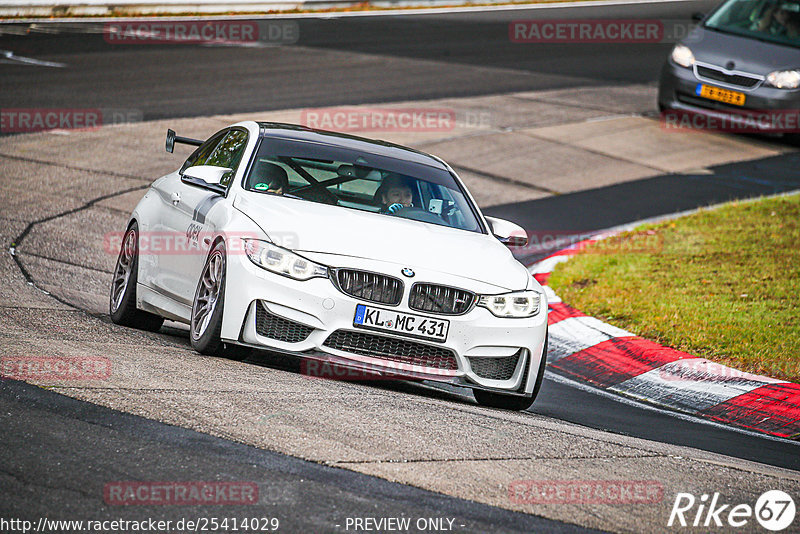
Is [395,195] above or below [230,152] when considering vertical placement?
below

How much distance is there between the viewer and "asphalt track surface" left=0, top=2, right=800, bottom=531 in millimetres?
4898

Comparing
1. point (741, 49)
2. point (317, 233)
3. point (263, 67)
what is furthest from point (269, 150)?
point (263, 67)

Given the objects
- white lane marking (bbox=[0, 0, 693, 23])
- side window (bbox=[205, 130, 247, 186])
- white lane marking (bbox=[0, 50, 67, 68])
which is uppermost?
side window (bbox=[205, 130, 247, 186])

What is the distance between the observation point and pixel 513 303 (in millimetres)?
7160

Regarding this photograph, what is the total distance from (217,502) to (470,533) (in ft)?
3.18

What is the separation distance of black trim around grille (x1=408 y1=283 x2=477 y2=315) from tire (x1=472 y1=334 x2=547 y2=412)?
26.8 inches

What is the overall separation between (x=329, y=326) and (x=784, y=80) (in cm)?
1292

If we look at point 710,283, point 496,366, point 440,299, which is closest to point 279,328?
point 440,299

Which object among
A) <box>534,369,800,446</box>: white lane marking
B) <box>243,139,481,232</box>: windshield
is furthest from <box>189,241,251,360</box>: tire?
<box>534,369,800,446</box>: white lane marking

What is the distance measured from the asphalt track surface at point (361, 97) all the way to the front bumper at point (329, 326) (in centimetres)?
82

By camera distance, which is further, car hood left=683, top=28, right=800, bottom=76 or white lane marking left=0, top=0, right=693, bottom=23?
white lane marking left=0, top=0, right=693, bottom=23

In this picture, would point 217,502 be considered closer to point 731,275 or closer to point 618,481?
point 618,481

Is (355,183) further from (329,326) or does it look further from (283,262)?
(329,326)

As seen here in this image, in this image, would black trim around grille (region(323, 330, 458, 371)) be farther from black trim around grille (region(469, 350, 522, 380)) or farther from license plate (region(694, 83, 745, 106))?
license plate (region(694, 83, 745, 106))
